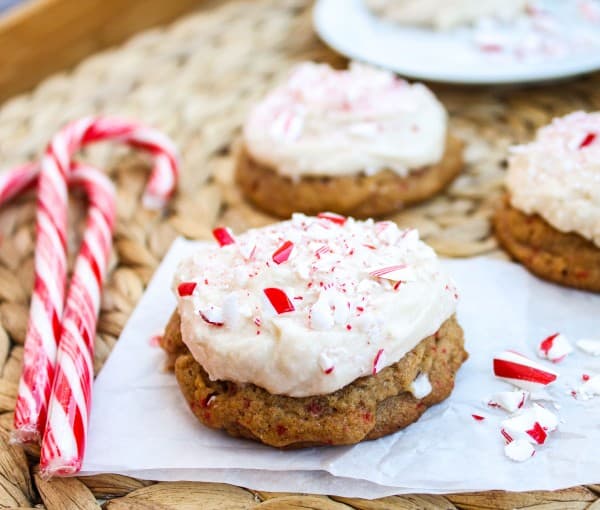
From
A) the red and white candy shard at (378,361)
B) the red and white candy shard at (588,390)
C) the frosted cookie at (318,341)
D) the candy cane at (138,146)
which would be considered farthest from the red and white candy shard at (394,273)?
the candy cane at (138,146)

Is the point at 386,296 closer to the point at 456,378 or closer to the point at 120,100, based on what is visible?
the point at 456,378

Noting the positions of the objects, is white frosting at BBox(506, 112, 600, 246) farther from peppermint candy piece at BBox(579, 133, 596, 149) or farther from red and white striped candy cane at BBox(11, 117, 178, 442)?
red and white striped candy cane at BBox(11, 117, 178, 442)

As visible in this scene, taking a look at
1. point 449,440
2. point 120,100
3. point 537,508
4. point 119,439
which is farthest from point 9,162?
point 537,508

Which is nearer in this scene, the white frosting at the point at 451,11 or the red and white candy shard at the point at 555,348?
the red and white candy shard at the point at 555,348

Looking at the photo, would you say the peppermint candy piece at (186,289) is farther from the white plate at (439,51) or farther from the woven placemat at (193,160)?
the white plate at (439,51)

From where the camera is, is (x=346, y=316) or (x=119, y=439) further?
(x=119, y=439)

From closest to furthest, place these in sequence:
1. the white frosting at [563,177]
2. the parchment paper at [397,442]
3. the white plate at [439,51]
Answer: the parchment paper at [397,442], the white frosting at [563,177], the white plate at [439,51]

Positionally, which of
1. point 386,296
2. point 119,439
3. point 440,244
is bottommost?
point 440,244
